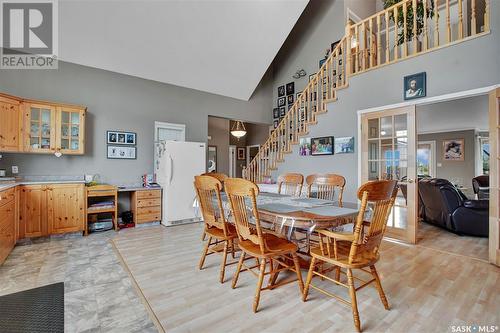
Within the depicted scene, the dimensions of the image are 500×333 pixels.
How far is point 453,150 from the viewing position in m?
8.39

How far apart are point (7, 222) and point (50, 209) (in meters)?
0.79

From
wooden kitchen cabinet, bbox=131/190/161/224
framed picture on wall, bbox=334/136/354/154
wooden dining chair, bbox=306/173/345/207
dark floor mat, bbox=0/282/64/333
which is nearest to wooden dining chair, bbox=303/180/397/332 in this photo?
wooden dining chair, bbox=306/173/345/207

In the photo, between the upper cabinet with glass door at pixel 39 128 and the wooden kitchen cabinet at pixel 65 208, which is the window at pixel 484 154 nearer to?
the wooden kitchen cabinet at pixel 65 208

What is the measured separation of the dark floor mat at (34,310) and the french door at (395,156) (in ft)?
13.5

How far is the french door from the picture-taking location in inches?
144

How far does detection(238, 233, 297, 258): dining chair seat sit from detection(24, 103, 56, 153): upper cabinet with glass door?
146 inches

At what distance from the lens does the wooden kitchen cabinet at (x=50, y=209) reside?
143 inches

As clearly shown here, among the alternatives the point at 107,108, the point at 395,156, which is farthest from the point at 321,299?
the point at 107,108

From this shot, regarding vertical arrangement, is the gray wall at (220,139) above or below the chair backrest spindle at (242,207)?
above

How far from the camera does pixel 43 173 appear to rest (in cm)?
416

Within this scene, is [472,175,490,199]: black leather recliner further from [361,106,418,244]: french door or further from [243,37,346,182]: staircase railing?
[243,37,346,182]: staircase railing

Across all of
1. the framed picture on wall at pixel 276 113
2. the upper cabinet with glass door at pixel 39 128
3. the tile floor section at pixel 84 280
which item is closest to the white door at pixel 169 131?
the upper cabinet with glass door at pixel 39 128

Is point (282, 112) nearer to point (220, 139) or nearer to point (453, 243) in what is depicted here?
point (220, 139)

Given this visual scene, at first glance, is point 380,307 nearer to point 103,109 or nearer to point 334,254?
point 334,254
